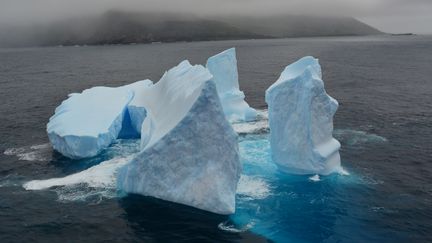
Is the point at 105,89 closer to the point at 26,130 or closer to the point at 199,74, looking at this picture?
the point at 26,130

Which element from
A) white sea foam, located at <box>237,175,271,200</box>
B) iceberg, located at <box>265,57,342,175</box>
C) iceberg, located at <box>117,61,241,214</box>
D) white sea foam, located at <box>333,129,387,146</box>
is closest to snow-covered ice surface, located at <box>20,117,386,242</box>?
white sea foam, located at <box>237,175,271,200</box>

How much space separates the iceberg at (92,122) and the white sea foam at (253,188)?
14.2m

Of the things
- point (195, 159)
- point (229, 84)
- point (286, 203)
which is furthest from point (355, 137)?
point (195, 159)

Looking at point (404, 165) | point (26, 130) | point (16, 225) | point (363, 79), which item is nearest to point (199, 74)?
point (16, 225)

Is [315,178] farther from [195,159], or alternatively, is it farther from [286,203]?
[195,159]

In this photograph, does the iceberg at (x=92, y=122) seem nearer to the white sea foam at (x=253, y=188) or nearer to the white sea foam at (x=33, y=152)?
the white sea foam at (x=33, y=152)

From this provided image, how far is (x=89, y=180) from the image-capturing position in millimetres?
33844

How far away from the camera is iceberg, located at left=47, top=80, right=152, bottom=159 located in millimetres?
39125

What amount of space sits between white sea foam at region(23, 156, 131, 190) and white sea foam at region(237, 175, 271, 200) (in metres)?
9.53

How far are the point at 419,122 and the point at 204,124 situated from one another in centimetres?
3145

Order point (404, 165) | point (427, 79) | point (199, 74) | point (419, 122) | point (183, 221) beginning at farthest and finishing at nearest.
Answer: point (427, 79) → point (419, 122) → point (404, 165) → point (199, 74) → point (183, 221)

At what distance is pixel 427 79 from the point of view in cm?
8338

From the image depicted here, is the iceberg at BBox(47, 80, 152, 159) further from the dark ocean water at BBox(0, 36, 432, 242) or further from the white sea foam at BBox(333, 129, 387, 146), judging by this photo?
the white sea foam at BBox(333, 129, 387, 146)

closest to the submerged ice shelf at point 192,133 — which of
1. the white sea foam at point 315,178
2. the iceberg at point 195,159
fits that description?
the iceberg at point 195,159
